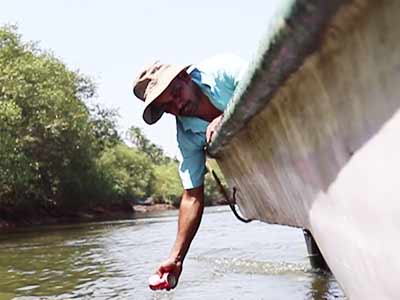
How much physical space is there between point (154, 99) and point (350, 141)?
1.60 meters

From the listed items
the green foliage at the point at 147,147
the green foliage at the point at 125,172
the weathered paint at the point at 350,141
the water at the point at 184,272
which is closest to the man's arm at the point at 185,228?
the weathered paint at the point at 350,141

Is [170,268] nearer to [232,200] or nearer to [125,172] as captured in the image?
[232,200]

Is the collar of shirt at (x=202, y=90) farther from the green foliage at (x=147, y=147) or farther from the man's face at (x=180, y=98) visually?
the green foliage at (x=147, y=147)

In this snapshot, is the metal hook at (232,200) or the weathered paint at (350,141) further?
the metal hook at (232,200)

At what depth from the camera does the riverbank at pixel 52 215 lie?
39.6 m

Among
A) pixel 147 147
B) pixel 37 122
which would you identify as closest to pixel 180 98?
pixel 37 122

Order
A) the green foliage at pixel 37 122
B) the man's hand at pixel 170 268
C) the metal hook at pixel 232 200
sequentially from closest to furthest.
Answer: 1. the man's hand at pixel 170 268
2. the metal hook at pixel 232 200
3. the green foliage at pixel 37 122

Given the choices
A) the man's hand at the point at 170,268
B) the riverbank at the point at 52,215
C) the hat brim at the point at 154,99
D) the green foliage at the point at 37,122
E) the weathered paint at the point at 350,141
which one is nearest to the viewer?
the weathered paint at the point at 350,141

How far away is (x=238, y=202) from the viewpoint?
356 centimetres

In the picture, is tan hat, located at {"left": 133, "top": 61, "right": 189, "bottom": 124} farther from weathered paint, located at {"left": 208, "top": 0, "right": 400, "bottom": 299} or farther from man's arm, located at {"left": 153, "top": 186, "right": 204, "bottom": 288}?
weathered paint, located at {"left": 208, "top": 0, "right": 400, "bottom": 299}

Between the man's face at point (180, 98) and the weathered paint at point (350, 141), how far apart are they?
2.89 ft

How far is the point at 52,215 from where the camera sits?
46.6 m

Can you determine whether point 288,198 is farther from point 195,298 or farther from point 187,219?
point 195,298

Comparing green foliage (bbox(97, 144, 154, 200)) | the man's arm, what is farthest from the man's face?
green foliage (bbox(97, 144, 154, 200))
